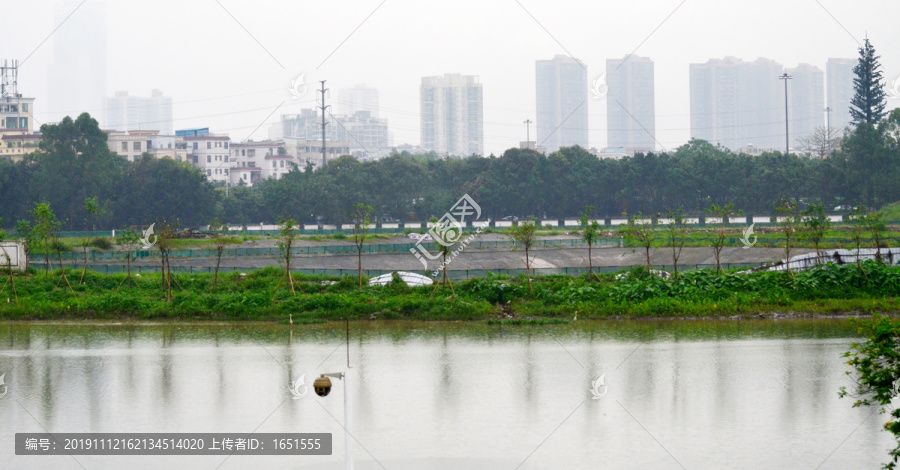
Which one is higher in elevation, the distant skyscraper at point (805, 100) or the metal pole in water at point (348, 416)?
the distant skyscraper at point (805, 100)

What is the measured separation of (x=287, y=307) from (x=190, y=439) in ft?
36.2

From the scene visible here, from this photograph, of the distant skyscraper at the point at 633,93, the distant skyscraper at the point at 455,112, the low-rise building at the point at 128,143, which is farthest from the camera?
the distant skyscraper at the point at 633,93

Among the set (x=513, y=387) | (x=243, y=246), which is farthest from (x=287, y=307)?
(x=243, y=246)

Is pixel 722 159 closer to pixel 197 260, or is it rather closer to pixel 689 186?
A: pixel 689 186

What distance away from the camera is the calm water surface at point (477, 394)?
413 inches

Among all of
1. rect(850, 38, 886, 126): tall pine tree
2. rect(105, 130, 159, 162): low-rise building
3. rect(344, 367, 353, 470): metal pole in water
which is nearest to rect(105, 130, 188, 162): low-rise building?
rect(105, 130, 159, 162): low-rise building

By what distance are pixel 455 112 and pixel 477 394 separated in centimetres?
14818

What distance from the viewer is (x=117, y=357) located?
17.3 m

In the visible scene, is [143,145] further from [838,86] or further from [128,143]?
[838,86]

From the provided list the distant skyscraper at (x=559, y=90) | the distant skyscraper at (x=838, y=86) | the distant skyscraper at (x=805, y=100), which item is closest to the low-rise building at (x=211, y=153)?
the distant skyscraper at (x=559, y=90)

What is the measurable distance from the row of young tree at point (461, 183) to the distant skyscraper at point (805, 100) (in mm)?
105359

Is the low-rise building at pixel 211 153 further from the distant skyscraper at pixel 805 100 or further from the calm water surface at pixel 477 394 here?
the distant skyscraper at pixel 805 100

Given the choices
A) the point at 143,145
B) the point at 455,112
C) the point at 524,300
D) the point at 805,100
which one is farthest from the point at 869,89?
the point at 805,100

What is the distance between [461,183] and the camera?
6238 centimetres
